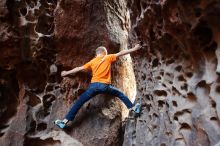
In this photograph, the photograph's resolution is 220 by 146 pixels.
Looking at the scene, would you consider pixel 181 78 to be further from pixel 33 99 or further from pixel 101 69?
pixel 33 99

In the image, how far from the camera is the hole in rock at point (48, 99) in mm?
4891

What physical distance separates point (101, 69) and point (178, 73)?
1375 millimetres

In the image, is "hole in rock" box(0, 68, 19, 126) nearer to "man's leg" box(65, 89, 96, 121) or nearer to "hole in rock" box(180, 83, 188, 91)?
"man's leg" box(65, 89, 96, 121)

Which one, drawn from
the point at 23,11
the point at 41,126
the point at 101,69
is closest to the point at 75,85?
the point at 101,69

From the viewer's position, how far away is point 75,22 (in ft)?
16.1

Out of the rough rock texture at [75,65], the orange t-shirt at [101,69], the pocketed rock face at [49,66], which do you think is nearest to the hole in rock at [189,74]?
the rough rock texture at [75,65]

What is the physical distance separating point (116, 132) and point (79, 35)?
1.55m

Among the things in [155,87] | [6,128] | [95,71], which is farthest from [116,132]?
[6,128]

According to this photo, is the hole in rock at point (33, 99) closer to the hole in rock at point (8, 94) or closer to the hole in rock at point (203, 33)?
the hole in rock at point (8, 94)

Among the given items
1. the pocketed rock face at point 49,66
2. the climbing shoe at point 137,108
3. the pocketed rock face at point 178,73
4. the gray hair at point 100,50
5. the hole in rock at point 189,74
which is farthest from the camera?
the pocketed rock face at point 49,66

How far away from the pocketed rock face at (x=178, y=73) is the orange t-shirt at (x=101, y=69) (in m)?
0.54

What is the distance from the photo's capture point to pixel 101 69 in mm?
4445

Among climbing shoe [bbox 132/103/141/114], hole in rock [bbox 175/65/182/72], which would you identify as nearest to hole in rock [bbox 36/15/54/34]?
climbing shoe [bbox 132/103/141/114]

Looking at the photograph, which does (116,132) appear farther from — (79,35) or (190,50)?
(190,50)
